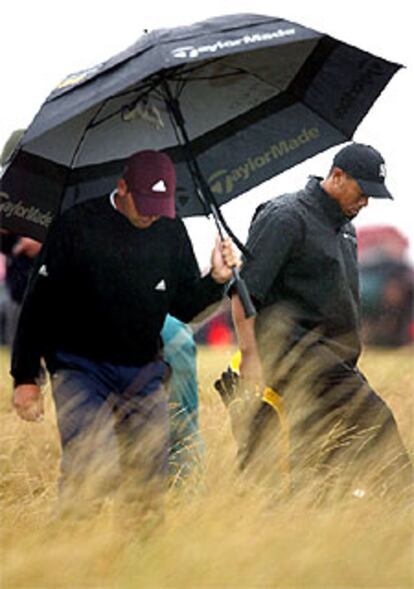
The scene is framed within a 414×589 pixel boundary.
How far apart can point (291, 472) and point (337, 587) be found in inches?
63.2

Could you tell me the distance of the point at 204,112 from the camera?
7.01 meters

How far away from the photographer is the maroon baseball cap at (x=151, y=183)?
5766mm

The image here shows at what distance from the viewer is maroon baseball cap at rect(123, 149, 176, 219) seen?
18.9 feet

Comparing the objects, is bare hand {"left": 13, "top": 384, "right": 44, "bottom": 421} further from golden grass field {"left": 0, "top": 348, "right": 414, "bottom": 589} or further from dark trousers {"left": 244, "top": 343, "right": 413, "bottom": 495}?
dark trousers {"left": 244, "top": 343, "right": 413, "bottom": 495}

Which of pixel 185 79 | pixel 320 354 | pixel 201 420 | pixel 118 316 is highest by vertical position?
pixel 185 79

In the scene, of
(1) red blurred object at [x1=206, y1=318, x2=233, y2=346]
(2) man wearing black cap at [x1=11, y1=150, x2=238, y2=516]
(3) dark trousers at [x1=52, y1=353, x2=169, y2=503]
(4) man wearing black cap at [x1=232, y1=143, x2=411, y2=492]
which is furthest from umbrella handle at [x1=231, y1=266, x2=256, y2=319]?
(1) red blurred object at [x1=206, y1=318, x2=233, y2=346]

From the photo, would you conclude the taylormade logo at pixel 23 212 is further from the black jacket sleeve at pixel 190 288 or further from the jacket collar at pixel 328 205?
the jacket collar at pixel 328 205

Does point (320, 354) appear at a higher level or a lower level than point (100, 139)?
lower

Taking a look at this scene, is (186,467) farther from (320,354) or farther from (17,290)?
(17,290)

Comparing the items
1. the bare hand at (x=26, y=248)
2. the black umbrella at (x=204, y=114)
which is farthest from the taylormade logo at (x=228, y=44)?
the bare hand at (x=26, y=248)

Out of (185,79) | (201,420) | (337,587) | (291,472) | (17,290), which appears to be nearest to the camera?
(337,587)

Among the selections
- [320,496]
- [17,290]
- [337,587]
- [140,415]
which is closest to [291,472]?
[320,496]

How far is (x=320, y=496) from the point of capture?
238 inches

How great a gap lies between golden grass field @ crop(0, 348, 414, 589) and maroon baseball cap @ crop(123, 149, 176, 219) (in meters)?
1.18
